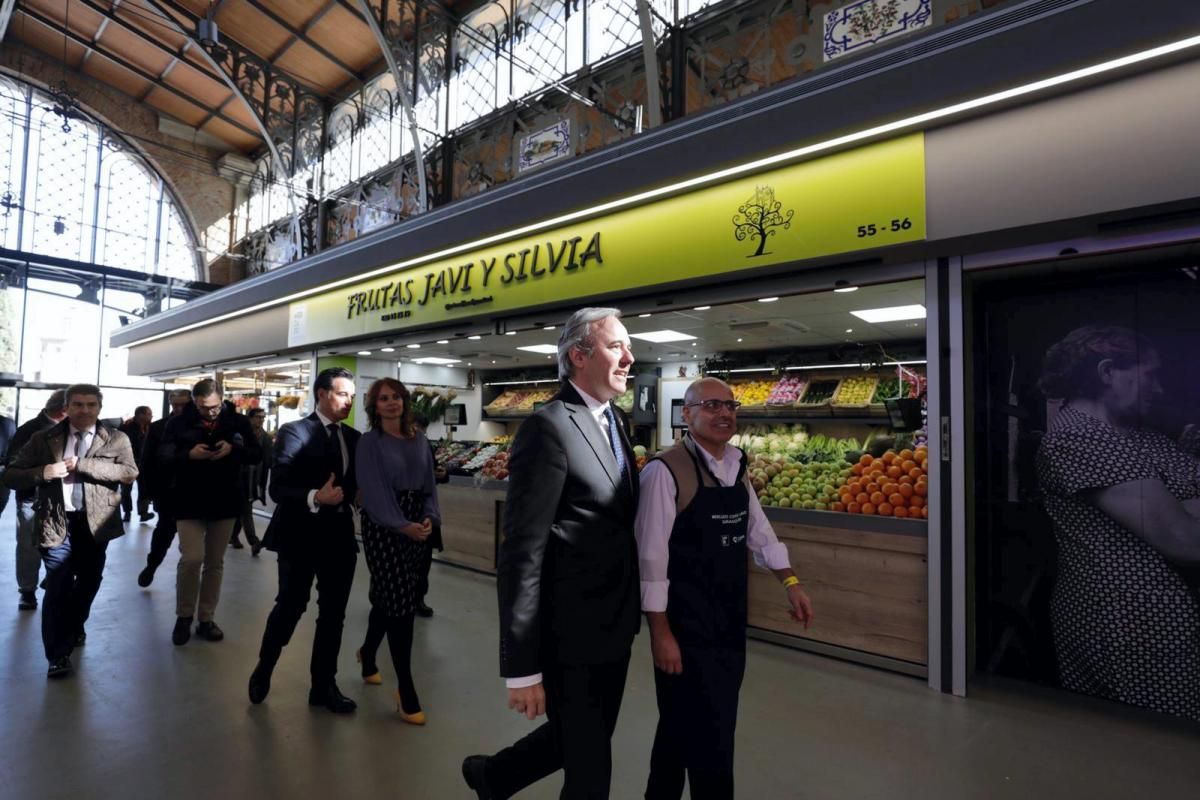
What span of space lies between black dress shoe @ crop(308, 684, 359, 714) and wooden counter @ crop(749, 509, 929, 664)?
2584mm

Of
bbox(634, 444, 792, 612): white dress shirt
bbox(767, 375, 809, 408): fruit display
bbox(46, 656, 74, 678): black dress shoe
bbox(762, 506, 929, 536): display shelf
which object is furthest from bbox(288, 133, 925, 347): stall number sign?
bbox(46, 656, 74, 678): black dress shoe

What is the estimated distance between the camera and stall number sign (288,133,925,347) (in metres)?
3.56

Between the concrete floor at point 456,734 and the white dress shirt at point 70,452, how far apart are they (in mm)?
933

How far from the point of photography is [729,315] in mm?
5273

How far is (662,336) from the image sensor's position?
6.41 meters

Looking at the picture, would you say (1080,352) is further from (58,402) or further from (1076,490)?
(58,402)

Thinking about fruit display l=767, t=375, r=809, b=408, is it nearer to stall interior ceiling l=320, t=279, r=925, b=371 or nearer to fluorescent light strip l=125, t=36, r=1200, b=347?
stall interior ceiling l=320, t=279, r=925, b=371

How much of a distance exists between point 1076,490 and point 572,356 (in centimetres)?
302

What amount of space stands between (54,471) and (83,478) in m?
0.20

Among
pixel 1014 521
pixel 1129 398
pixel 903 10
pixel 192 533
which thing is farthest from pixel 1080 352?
pixel 192 533

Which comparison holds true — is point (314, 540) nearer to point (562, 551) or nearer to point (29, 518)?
point (562, 551)

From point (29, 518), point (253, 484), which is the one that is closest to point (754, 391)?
point (253, 484)

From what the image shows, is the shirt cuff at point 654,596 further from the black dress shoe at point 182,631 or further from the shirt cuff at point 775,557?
the black dress shoe at point 182,631

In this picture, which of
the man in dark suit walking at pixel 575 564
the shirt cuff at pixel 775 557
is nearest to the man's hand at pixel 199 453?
the man in dark suit walking at pixel 575 564
